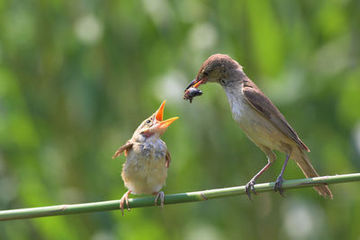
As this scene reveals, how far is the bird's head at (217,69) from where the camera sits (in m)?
5.03

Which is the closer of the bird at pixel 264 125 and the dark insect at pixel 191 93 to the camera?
the bird at pixel 264 125

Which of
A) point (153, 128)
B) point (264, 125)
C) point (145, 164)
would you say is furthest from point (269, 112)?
point (145, 164)

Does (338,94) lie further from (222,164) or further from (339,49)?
(222,164)

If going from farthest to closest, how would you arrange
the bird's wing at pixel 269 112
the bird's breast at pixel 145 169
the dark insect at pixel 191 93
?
the dark insect at pixel 191 93
the bird's wing at pixel 269 112
the bird's breast at pixel 145 169

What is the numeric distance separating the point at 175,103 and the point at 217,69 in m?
0.65

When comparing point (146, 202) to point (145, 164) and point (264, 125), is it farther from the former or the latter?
point (264, 125)

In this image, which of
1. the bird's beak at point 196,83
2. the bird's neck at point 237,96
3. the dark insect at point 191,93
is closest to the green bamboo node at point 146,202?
the bird's neck at point 237,96

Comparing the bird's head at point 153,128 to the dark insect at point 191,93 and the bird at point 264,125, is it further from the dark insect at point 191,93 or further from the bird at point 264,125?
the bird at point 264,125

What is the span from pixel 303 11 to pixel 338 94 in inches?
35.1

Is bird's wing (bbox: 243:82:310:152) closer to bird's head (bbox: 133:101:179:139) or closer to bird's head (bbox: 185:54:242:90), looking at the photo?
bird's head (bbox: 185:54:242:90)

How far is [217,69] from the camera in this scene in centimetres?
505

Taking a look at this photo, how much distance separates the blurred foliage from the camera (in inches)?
222

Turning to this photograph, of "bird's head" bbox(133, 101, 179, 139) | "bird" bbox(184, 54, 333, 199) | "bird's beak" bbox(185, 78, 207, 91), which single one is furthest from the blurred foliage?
"bird" bbox(184, 54, 333, 199)

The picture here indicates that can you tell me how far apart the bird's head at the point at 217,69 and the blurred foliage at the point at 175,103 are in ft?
1.59
